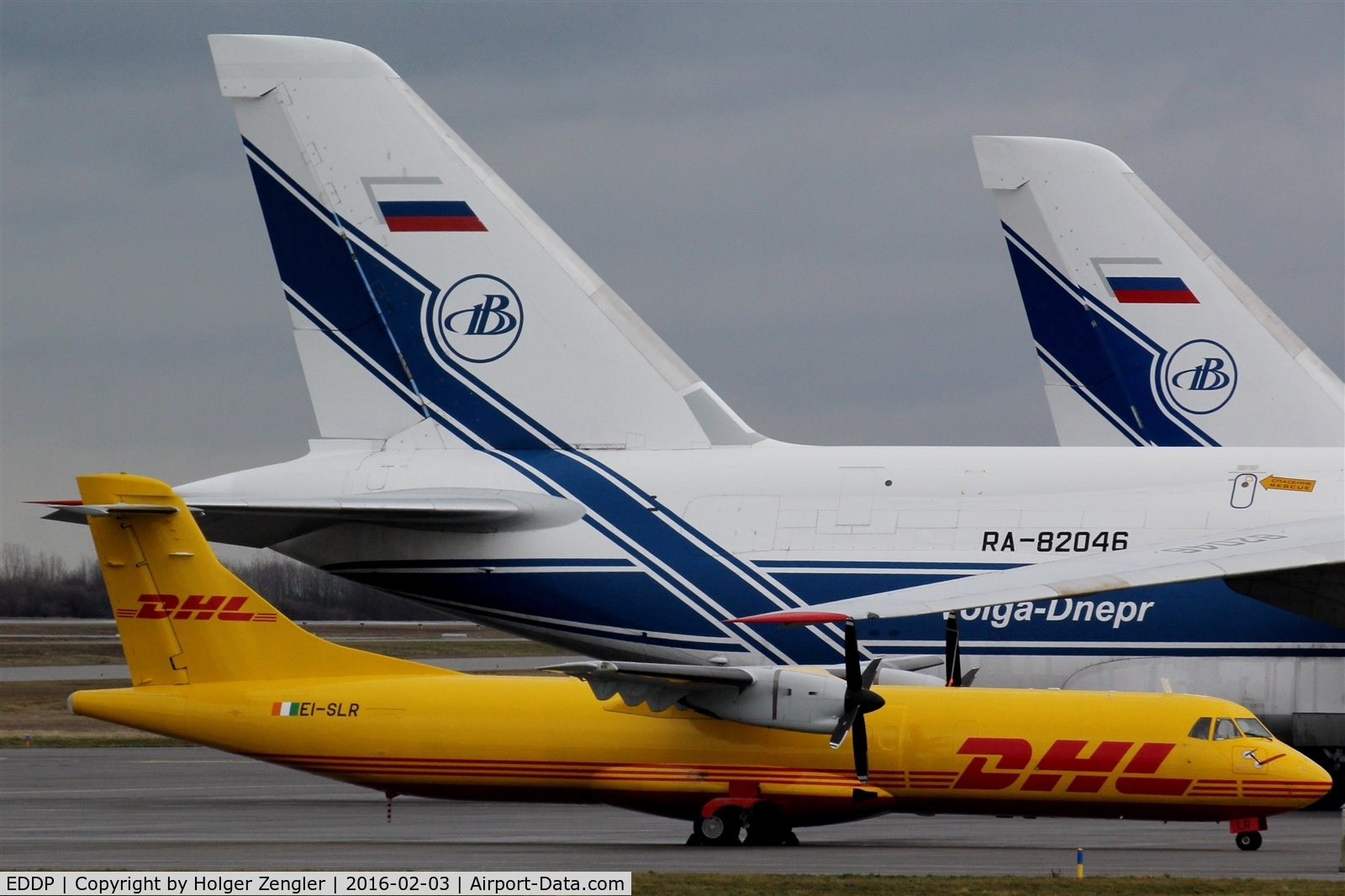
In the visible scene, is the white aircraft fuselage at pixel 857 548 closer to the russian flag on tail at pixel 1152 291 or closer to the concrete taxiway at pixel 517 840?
the concrete taxiway at pixel 517 840

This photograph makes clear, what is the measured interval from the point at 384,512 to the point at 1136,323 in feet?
43.9

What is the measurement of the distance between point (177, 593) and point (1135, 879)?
12.4 m

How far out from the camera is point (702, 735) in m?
21.4

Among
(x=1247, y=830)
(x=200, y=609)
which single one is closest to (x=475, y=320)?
(x=200, y=609)

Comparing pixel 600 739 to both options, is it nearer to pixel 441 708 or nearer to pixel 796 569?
pixel 441 708

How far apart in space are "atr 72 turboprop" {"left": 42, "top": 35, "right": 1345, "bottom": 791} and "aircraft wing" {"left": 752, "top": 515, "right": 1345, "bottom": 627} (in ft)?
0.44

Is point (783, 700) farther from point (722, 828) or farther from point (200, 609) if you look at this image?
point (200, 609)

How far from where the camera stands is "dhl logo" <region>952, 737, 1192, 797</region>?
2089cm

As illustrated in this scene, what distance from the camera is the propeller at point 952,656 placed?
909 inches

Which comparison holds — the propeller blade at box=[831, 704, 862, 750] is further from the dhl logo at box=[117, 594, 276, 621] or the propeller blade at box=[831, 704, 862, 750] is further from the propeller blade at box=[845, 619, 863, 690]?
the dhl logo at box=[117, 594, 276, 621]

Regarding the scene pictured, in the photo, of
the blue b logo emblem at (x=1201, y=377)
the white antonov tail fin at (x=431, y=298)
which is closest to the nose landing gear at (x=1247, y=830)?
the white antonov tail fin at (x=431, y=298)

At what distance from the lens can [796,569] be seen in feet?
82.8

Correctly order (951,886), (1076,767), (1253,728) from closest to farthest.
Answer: (951,886)
(1076,767)
(1253,728)

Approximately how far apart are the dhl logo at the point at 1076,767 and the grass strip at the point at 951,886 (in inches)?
148
